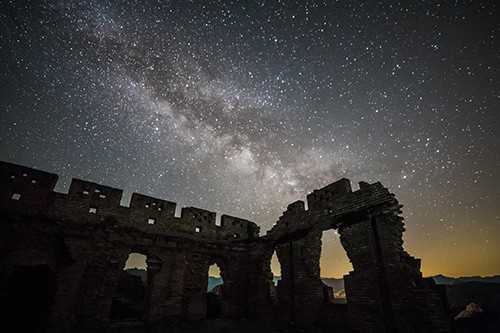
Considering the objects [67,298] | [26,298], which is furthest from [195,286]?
[26,298]

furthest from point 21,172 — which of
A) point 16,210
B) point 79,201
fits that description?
point 79,201

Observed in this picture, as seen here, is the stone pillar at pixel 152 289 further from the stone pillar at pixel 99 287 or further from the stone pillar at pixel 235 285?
the stone pillar at pixel 235 285

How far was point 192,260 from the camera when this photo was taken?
12.8 metres

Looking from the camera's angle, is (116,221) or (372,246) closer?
(372,246)

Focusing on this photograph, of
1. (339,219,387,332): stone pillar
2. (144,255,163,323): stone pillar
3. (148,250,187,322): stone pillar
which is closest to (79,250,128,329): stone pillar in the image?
(144,255,163,323): stone pillar

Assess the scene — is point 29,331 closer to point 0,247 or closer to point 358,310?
point 0,247

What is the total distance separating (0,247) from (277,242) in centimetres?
1152

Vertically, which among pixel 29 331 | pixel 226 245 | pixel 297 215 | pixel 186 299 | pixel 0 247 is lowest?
pixel 29 331

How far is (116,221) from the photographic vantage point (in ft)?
37.4

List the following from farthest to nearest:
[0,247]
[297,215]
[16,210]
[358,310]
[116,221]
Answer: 1. [297,215]
2. [116,221]
3. [16,210]
4. [0,247]
5. [358,310]

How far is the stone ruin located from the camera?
7898mm

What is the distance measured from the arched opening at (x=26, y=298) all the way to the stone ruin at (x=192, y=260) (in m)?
0.05

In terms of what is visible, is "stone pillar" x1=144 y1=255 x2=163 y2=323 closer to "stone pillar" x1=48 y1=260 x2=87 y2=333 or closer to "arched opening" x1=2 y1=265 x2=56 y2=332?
"stone pillar" x1=48 y1=260 x2=87 y2=333

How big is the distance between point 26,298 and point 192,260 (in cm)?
837
